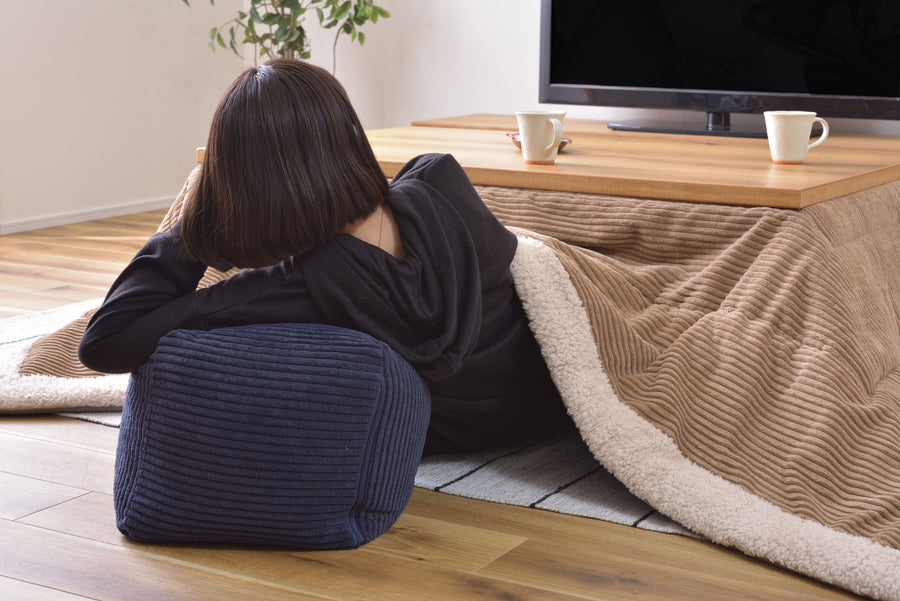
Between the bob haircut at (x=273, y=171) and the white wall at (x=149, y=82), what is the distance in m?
1.98

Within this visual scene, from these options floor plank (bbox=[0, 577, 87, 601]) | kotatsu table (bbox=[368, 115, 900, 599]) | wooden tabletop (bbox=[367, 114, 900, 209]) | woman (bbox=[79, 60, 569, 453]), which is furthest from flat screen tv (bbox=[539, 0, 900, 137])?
floor plank (bbox=[0, 577, 87, 601])

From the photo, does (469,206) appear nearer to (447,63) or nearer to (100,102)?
(447,63)

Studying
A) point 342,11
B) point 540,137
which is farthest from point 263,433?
point 342,11

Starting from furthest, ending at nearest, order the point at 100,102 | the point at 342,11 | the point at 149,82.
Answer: the point at 149,82 → the point at 100,102 → the point at 342,11

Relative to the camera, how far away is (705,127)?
2742mm

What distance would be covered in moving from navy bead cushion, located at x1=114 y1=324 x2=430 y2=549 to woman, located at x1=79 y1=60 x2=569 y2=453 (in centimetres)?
4

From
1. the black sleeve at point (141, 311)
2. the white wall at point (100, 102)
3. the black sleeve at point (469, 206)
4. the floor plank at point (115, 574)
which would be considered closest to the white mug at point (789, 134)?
the black sleeve at point (469, 206)

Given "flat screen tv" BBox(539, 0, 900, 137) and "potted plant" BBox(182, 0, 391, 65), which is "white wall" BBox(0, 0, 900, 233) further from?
"flat screen tv" BBox(539, 0, 900, 137)

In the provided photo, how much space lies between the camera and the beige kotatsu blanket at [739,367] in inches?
46.6

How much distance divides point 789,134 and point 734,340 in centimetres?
54

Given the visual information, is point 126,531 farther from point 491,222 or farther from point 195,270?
point 491,222

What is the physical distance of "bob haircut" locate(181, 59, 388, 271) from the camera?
3.63ft

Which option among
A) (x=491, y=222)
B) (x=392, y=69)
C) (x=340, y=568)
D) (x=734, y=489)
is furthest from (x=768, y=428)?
(x=392, y=69)

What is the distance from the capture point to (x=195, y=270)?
1164 mm
